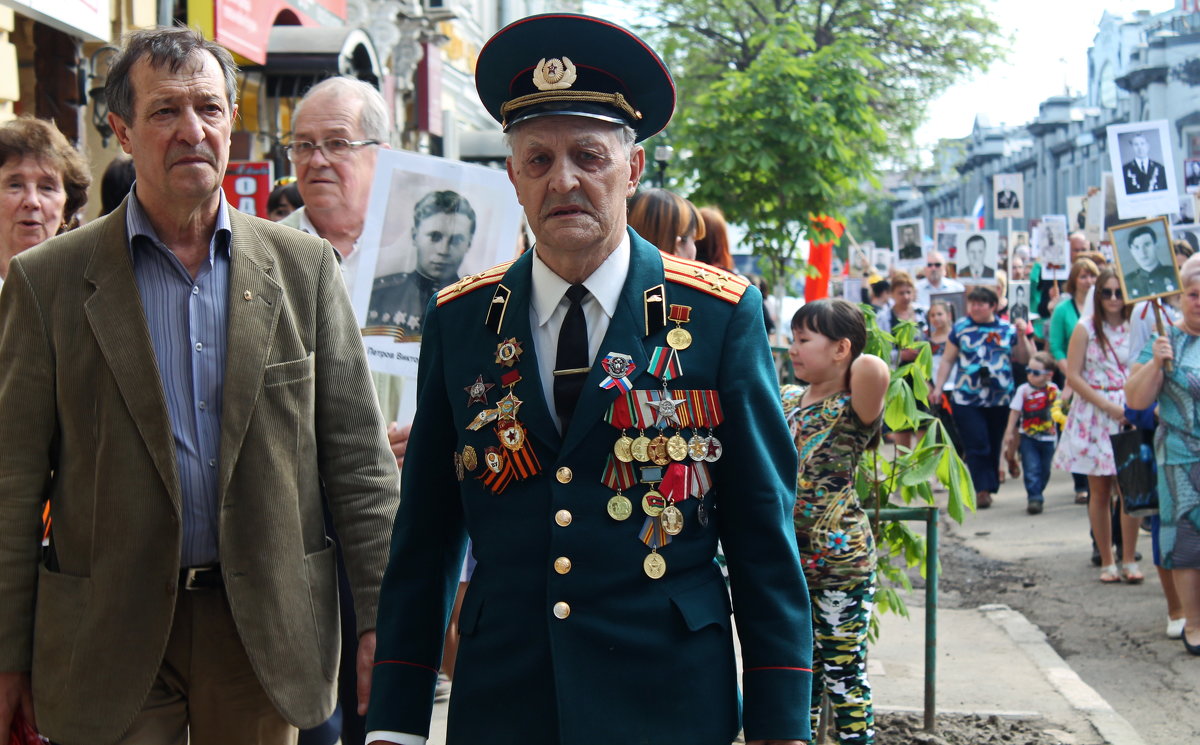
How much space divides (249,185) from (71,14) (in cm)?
150

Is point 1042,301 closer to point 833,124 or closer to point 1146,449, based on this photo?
point 833,124

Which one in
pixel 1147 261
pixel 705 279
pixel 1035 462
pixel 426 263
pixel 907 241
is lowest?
pixel 1035 462

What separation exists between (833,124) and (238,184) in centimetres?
858

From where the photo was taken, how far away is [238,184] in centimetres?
880

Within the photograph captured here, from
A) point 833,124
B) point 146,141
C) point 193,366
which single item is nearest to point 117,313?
point 193,366

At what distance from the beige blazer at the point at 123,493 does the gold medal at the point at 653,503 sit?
0.88m

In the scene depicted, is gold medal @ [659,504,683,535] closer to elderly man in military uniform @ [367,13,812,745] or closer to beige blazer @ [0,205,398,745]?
elderly man in military uniform @ [367,13,812,745]

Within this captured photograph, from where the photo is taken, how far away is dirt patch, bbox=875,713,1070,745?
18.0 feet

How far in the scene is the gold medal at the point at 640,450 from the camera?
2461 millimetres

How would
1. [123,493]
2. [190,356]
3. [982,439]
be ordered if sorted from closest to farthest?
1. [123,493]
2. [190,356]
3. [982,439]

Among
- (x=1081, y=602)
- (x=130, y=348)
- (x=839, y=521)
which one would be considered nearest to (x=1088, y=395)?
(x=1081, y=602)

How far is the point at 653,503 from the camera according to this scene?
2455 mm

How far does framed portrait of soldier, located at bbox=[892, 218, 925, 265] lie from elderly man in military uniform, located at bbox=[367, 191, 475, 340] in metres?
17.6

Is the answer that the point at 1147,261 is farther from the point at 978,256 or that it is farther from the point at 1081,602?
the point at 978,256
